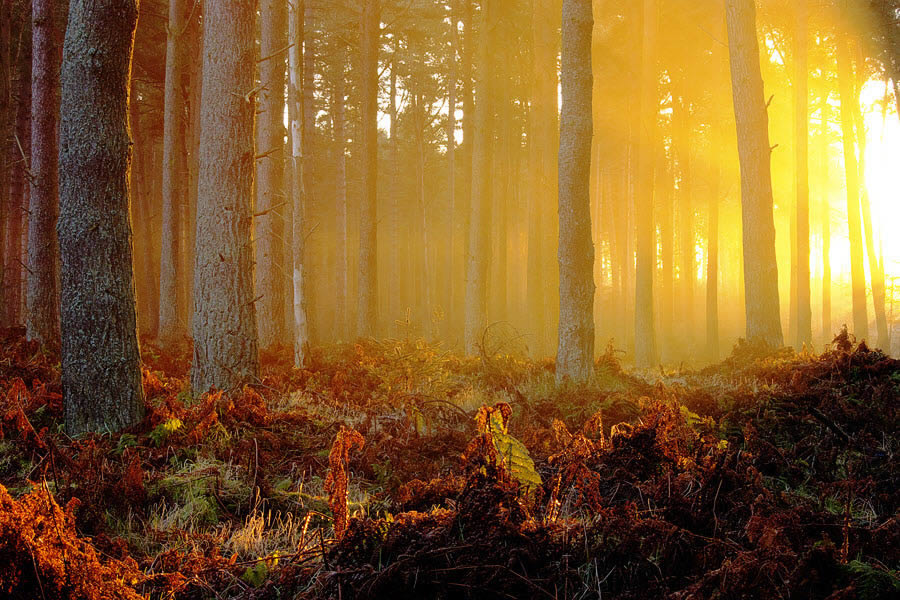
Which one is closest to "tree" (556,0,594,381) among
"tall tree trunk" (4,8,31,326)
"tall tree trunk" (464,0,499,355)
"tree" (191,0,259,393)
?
"tree" (191,0,259,393)

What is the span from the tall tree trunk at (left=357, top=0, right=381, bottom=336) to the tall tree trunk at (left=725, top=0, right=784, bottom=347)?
8548mm

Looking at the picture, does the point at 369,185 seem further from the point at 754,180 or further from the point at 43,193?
the point at 754,180

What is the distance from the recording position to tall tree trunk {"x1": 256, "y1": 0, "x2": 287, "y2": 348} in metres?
12.2

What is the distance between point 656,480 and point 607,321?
3263 cm

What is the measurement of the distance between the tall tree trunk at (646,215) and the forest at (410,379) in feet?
0.33

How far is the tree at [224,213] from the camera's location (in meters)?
7.66

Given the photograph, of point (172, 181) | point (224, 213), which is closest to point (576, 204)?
point (224, 213)

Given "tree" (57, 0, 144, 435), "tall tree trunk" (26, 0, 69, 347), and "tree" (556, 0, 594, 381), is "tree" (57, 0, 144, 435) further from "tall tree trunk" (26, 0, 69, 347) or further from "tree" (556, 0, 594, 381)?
"tree" (556, 0, 594, 381)

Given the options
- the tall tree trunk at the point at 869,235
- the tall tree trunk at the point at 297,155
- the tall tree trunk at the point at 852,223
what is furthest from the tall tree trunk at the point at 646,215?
the tall tree trunk at the point at 869,235

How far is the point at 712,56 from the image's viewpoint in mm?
20094

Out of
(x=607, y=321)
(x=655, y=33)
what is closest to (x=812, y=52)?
(x=655, y=33)

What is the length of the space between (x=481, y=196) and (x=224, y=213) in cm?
872

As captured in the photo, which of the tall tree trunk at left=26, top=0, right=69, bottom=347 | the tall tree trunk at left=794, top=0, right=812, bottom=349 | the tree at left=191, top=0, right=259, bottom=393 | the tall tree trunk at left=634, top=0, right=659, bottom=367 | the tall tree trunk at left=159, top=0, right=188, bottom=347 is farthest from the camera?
the tall tree trunk at left=794, top=0, right=812, bottom=349

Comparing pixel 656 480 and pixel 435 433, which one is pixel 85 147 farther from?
pixel 656 480
